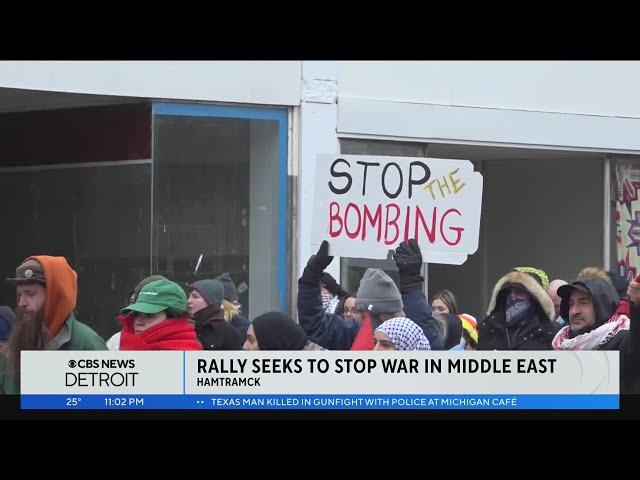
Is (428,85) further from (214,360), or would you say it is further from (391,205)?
(214,360)

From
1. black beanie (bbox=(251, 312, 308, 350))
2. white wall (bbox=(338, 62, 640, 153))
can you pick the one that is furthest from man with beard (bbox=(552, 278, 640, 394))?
white wall (bbox=(338, 62, 640, 153))

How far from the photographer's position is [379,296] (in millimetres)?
5715

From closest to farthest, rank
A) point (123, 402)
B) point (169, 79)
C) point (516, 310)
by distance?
point (123, 402), point (516, 310), point (169, 79)

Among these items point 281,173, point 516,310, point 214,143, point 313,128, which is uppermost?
point 313,128

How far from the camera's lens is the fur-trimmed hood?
229 inches

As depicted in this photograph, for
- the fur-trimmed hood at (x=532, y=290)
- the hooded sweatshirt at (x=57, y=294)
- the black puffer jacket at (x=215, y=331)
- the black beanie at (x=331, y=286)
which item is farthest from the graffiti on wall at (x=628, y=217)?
the hooded sweatshirt at (x=57, y=294)

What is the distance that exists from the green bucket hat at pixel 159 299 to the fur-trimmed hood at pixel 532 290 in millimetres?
1570

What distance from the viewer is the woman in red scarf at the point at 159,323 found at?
482 centimetres

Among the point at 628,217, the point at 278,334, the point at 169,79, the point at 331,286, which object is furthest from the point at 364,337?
the point at 628,217

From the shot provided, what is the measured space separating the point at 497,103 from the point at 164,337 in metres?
6.47

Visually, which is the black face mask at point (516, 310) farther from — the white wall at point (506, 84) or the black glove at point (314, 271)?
the white wall at point (506, 84)

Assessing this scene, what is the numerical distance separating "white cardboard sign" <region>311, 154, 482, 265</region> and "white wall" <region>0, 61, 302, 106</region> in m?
3.42

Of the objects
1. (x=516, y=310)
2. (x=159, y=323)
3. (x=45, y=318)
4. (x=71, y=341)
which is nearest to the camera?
(x=71, y=341)

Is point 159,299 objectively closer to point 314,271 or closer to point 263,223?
point 314,271
